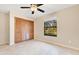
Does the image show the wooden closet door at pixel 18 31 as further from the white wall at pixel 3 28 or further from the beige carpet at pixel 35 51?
the beige carpet at pixel 35 51

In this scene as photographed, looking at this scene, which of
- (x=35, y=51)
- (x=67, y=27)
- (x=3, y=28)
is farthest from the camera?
(x=3, y=28)

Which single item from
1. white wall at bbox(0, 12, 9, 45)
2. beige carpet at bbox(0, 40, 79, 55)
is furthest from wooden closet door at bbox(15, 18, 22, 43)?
beige carpet at bbox(0, 40, 79, 55)

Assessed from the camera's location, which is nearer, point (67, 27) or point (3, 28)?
point (67, 27)

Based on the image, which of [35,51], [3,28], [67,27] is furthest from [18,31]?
[67,27]

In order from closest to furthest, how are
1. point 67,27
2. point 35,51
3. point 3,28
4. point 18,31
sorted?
point 35,51 → point 67,27 → point 3,28 → point 18,31

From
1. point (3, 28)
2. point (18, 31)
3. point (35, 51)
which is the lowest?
point (35, 51)

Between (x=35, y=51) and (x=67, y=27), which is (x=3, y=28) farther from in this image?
(x=67, y=27)

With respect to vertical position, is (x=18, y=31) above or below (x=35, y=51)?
above

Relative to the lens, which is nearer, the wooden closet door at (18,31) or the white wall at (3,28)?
the white wall at (3,28)

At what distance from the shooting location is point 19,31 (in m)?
6.50

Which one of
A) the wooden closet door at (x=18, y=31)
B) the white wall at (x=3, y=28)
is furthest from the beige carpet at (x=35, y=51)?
the wooden closet door at (x=18, y=31)

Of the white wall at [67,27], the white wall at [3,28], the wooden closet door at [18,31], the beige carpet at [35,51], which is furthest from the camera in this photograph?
the wooden closet door at [18,31]
